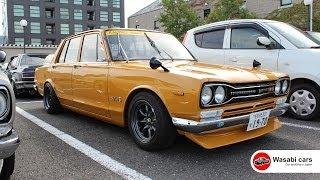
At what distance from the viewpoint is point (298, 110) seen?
237 inches

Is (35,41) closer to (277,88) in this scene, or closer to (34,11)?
(34,11)

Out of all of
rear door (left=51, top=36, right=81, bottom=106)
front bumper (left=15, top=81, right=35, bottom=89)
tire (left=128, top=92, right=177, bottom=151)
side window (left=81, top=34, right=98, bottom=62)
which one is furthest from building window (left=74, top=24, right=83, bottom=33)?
tire (left=128, top=92, right=177, bottom=151)

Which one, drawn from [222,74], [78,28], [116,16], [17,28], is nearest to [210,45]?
[222,74]

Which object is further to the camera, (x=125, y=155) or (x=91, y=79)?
(x=91, y=79)

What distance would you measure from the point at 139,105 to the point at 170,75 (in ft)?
2.03

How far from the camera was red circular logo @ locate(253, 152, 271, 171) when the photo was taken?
376 cm

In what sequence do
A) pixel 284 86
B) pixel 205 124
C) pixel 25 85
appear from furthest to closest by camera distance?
1. pixel 25 85
2. pixel 284 86
3. pixel 205 124

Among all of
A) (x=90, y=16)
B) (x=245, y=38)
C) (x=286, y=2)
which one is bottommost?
(x=245, y=38)

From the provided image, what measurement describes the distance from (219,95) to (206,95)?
0.51ft

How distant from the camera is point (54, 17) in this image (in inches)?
2825

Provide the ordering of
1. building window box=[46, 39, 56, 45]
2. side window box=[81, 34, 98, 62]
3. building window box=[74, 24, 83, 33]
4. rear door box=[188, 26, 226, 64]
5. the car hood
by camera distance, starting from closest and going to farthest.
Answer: the car hood, side window box=[81, 34, 98, 62], rear door box=[188, 26, 226, 64], building window box=[46, 39, 56, 45], building window box=[74, 24, 83, 33]

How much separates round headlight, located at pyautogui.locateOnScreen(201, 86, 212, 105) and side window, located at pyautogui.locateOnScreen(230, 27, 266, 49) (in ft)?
10.0

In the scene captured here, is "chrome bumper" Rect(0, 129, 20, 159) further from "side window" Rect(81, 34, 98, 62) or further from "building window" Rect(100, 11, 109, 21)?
"building window" Rect(100, 11, 109, 21)

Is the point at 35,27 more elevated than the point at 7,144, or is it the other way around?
the point at 35,27
